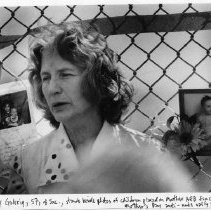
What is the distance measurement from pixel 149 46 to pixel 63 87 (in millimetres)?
323

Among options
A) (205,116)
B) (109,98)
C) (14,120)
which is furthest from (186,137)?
(14,120)

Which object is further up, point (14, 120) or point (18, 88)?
point (18, 88)

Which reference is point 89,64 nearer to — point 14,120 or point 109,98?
point 109,98

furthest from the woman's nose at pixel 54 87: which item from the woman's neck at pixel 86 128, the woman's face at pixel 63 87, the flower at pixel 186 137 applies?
the flower at pixel 186 137

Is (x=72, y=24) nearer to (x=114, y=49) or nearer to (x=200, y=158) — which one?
(x=114, y=49)

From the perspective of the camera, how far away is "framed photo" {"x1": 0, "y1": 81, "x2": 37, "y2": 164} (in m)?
1.58

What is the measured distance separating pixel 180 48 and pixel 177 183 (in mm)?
453

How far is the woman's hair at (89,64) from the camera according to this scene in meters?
1.53

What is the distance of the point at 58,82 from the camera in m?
1.53

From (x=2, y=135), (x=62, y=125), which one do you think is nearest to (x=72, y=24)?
(x=62, y=125)

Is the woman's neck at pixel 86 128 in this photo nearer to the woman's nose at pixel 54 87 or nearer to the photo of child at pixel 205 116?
the woman's nose at pixel 54 87

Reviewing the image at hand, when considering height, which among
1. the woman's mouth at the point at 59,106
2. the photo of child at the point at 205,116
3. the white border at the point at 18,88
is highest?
the white border at the point at 18,88

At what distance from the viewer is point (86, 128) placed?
155 centimetres

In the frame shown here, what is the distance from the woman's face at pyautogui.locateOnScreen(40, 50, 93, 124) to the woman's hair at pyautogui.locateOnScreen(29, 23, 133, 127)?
→ 0.7 inches
